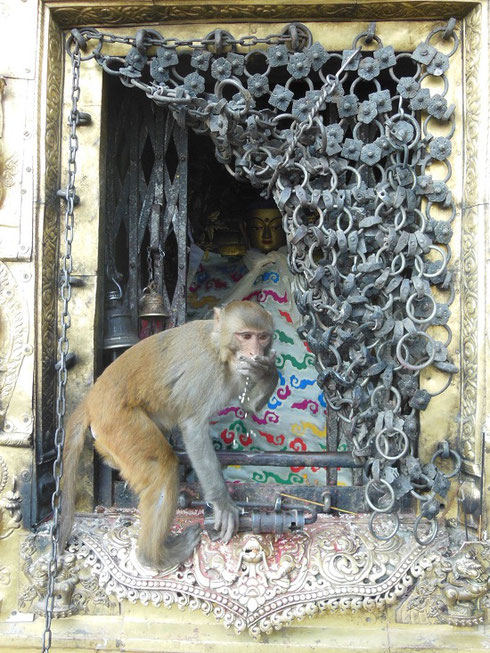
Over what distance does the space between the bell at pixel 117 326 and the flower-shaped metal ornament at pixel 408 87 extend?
1617mm

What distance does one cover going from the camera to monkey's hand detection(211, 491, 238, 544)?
2424 mm

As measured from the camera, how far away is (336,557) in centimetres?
247

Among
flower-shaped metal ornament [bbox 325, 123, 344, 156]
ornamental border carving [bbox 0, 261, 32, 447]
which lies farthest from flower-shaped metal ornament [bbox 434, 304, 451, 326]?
ornamental border carving [bbox 0, 261, 32, 447]

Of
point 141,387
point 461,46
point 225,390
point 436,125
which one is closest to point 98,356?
point 141,387

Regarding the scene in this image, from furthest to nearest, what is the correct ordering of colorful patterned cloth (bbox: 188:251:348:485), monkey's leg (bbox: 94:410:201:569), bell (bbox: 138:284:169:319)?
1. colorful patterned cloth (bbox: 188:251:348:485)
2. bell (bbox: 138:284:169:319)
3. monkey's leg (bbox: 94:410:201:569)

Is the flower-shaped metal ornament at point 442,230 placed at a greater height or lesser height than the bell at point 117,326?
greater

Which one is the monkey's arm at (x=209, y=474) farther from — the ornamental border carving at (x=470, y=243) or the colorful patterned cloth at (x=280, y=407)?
the ornamental border carving at (x=470, y=243)

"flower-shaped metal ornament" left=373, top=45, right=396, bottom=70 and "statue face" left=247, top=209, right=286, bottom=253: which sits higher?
"flower-shaped metal ornament" left=373, top=45, right=396, bottom=70

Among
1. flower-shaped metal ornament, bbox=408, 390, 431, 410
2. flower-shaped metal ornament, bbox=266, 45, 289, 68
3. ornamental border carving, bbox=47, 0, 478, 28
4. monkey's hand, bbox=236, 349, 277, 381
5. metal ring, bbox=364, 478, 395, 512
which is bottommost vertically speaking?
metal ring, bbox=364, 478, 395, 512

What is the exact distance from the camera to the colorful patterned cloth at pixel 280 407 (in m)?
3.44

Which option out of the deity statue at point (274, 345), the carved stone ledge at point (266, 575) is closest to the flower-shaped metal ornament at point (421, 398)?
the carved stone ledge at point (266, 575)

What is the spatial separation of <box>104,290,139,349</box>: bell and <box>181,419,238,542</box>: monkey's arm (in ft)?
1.97

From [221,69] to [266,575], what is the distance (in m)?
2.18

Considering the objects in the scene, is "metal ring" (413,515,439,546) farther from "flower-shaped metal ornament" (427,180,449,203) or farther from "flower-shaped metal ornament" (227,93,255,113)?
"flower-shaped metal ornament" (227,93,255,113)
